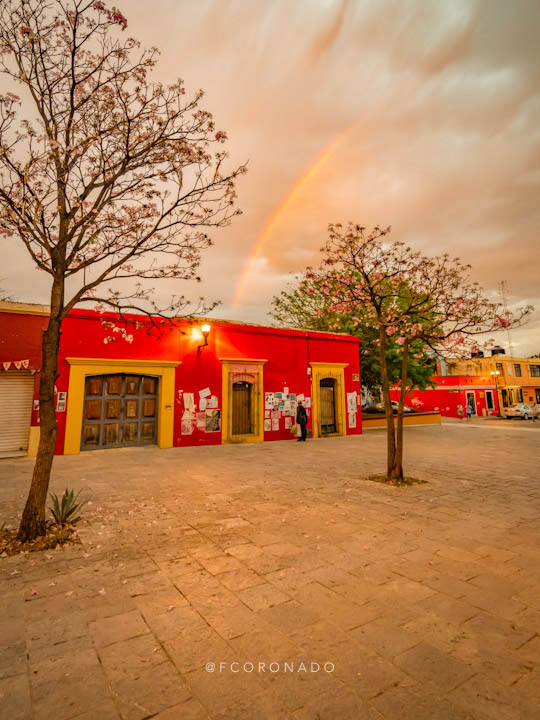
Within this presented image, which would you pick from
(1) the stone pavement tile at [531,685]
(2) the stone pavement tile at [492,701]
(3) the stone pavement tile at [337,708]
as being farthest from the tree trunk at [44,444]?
(1) the stone pavement tile at [531,685]

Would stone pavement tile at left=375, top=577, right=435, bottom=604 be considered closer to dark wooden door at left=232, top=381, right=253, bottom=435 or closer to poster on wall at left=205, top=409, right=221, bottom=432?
poster on wall at left=205, top=409, right=221, bottom=432

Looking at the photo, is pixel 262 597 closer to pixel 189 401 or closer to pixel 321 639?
pixel 321 639

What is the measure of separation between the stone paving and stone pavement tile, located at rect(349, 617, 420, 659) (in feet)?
0.05

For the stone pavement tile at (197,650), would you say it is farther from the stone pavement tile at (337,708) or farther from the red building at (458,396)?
the red building at (458,396)

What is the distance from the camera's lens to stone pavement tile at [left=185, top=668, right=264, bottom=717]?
2047 mm

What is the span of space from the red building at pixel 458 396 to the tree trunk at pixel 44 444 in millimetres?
41503

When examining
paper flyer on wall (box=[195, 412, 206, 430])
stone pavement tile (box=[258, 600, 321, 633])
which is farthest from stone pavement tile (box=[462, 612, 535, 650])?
paper flyer on wall (box=[195, 412, 206, 430])

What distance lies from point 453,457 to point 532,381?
46.7 metres

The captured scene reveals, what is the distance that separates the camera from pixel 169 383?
13.5m

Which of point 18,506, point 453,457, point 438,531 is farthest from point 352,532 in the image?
point 453,457

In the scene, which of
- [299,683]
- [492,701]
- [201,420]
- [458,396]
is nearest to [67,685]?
[299,683]

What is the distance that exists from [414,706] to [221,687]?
1.11 metres

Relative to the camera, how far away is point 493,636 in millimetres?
2646

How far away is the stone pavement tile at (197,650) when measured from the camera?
2385 millimetres
